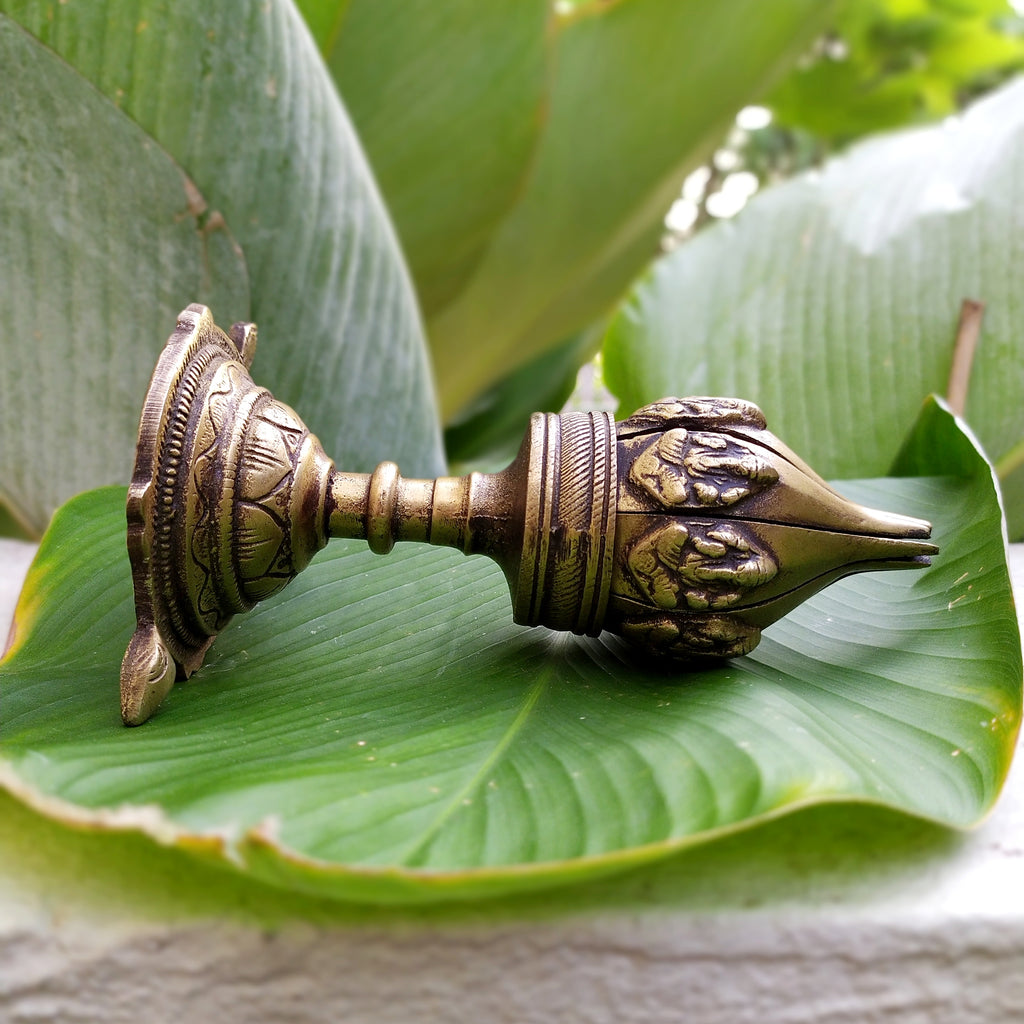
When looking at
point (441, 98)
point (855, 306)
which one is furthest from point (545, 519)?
point (441, 98)

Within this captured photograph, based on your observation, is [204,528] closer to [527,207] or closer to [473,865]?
[473,865]

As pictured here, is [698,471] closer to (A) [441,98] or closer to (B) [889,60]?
(A) [441,98]

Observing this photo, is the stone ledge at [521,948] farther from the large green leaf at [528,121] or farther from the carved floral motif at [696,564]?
the large green leaf at [528,121]

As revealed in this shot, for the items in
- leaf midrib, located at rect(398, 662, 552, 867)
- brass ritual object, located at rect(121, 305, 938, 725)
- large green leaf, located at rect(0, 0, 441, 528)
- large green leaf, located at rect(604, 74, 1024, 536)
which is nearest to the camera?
leaf midrib, located at rect(398, 662, 552, 867)

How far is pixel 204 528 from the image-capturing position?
547 millimetres

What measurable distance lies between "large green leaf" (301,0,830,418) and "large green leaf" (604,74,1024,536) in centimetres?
33

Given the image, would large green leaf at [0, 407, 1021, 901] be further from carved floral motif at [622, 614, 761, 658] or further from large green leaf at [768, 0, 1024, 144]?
large green leaf at [768, 0, 1024, 144]

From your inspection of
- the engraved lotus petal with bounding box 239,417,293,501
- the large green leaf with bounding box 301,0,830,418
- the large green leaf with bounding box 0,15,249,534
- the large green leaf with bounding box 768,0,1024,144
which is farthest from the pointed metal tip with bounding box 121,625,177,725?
the large green leaf with bounding box 768,0,1024,144

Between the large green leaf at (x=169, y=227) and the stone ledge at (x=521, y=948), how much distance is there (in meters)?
0.49

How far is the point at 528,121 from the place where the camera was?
4.25ft

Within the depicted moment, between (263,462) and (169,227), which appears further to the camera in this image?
(169,227)

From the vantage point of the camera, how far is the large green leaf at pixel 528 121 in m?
1.22

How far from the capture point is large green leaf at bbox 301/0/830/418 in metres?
1.22

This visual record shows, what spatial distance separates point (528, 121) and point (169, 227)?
64 cm
